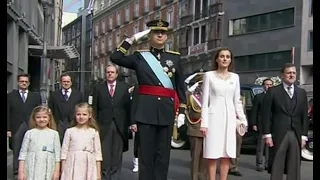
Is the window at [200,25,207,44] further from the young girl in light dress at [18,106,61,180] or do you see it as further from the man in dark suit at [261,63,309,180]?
the young girl in light dress at [18,106,61,180]

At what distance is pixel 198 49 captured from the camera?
51.7m

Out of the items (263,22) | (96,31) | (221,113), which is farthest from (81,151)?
(96,31)

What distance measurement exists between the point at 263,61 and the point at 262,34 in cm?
223

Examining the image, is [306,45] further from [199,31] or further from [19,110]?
[19,110]

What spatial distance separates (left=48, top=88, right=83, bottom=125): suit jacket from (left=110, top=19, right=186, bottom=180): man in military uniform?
3105 millimetres

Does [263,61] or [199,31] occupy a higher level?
[199,31]

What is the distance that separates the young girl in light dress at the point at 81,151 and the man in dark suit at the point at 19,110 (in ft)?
8.67

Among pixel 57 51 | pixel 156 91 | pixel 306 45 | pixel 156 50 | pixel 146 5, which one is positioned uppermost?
pixel 146 5

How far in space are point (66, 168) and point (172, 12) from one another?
2098 inches

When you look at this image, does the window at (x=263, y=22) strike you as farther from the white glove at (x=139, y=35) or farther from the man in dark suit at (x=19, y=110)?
the white glove at (x=139, y=35)

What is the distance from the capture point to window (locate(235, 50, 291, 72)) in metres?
41.6

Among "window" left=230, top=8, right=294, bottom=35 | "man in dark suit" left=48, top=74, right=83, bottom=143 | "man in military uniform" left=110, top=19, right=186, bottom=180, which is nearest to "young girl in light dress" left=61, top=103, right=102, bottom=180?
"man in military uniform" left=110, top=19, right=186, bottom=180

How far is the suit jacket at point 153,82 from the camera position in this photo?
6414 millimetres
